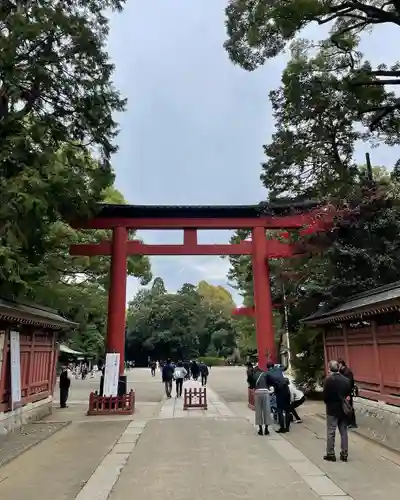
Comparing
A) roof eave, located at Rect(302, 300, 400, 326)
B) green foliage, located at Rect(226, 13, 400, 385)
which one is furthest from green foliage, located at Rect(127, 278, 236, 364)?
roof eave, located at Rect(302, 300, 400, 326)

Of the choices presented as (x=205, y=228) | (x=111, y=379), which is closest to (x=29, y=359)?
(x=111, y=379)

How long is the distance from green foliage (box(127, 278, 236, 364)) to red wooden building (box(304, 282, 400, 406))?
5057 cm

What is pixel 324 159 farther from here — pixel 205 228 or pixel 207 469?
pixel 207 469

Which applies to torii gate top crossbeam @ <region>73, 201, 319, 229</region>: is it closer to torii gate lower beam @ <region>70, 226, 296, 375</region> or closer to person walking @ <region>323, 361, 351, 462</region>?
torii gate lower beam @ <region>70, 226, 296, 375</region>

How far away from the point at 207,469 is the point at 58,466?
2596 millimetres

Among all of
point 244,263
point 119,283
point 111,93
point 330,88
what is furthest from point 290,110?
point 244,263

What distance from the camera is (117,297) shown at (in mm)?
16688

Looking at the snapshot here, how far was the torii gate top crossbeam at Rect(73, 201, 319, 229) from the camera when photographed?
17484 mm

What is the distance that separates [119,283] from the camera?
16.8 meters

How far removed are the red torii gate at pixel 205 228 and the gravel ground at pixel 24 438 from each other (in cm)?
490

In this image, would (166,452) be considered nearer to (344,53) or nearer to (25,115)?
(25,115)

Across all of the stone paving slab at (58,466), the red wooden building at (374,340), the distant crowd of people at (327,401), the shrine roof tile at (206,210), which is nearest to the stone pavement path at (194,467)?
the stone paving slab at (58,466)

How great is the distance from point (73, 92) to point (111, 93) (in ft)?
4.12

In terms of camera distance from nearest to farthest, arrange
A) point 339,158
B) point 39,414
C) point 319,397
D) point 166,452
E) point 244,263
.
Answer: point 166,452 → point 39,414 → point 339,158 → point 319,397 → point 244,263
